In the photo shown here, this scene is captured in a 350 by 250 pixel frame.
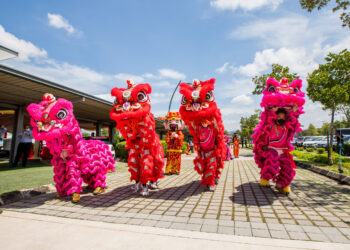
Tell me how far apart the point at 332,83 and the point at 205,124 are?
8.29 meters

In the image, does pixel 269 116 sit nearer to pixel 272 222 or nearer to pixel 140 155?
pixel 272 222

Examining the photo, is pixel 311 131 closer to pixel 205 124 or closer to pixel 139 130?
pixel 205 124

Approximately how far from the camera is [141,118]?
452cm

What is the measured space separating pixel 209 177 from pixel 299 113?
2542 mm

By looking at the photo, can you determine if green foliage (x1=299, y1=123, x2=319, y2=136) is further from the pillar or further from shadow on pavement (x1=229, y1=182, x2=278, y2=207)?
the pillar

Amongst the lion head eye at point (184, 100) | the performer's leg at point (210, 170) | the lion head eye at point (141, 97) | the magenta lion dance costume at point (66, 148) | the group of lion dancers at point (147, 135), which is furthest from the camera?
the performer's leg at point (210, 170)

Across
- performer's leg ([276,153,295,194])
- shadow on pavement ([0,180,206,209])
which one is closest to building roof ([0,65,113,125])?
shadow on pavement ([0,180,206,209])

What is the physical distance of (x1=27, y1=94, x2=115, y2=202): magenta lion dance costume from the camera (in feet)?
13.1

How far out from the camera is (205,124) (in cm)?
497

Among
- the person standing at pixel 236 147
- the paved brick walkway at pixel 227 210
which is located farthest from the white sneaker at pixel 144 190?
the person standing at pixel 236 147

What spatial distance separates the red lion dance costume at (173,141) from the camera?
7.54 m

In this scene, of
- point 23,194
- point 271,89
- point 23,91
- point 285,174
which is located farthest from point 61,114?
point 23,91

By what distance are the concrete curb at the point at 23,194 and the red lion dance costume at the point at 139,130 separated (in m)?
2.17

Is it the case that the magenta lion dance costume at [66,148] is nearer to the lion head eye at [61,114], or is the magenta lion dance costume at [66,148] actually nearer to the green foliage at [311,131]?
the lion head eye at [61,114]
